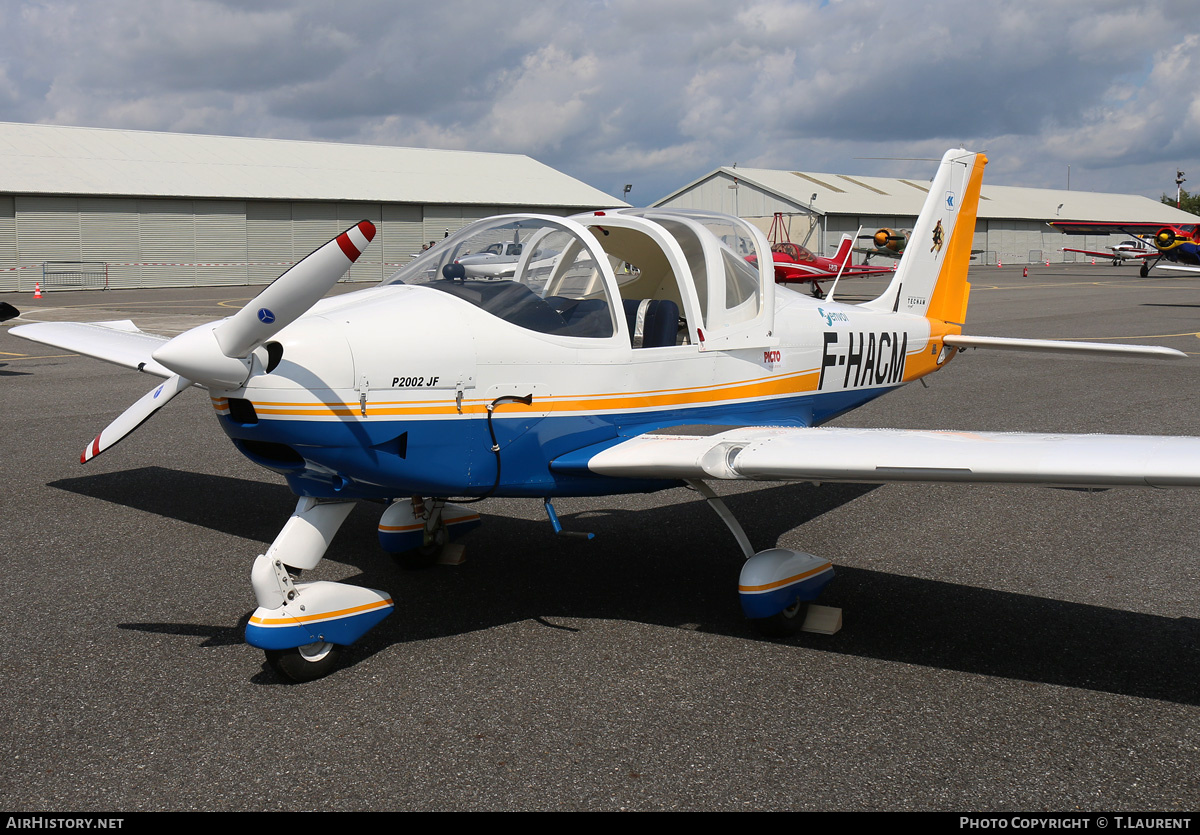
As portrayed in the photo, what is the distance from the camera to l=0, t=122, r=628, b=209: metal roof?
129ft

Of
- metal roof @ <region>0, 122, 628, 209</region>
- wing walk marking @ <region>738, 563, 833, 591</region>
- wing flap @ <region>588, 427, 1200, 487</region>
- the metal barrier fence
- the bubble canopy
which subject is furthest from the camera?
metal roof @ <region>0, 122, 628, 209</region>

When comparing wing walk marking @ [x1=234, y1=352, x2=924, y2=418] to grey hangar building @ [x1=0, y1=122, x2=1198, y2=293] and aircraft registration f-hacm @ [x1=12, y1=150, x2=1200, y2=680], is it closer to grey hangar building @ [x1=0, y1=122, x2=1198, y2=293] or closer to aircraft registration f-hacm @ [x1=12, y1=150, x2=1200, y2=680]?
aircraft registration f-hacm @ [x1=12, y1=150, x2=1200, y2=680]

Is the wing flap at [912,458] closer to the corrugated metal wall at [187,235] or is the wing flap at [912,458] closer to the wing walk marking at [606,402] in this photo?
the wing walk marking at [606,402]

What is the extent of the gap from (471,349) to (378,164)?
48.7 meters

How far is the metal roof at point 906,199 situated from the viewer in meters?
63.8

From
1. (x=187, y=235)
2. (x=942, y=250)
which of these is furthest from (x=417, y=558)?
(x=187, y=235)

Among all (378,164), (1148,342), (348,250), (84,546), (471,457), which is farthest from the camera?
(378,164)

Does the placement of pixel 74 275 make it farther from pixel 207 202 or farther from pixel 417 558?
pixel 417 558

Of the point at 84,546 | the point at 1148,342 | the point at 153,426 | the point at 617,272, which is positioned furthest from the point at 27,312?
the point at 1148,342

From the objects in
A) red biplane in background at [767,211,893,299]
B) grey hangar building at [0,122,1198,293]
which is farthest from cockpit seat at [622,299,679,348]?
grey hangar building at [0,122,1198,293]

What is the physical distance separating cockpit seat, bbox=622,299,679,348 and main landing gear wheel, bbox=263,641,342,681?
2225 millimetres

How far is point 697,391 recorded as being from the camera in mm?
5379

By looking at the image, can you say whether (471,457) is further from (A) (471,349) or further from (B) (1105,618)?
(B) (1105,618)

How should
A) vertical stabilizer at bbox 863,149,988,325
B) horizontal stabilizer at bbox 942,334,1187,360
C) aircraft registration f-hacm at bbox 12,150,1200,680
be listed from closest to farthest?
aircraft registration f-hacm at bbox 12,150,1200,680, horizontal stabilizer at bbox 942,334,1187,360, vertical stabilizer at bbox 863,149,988,325
